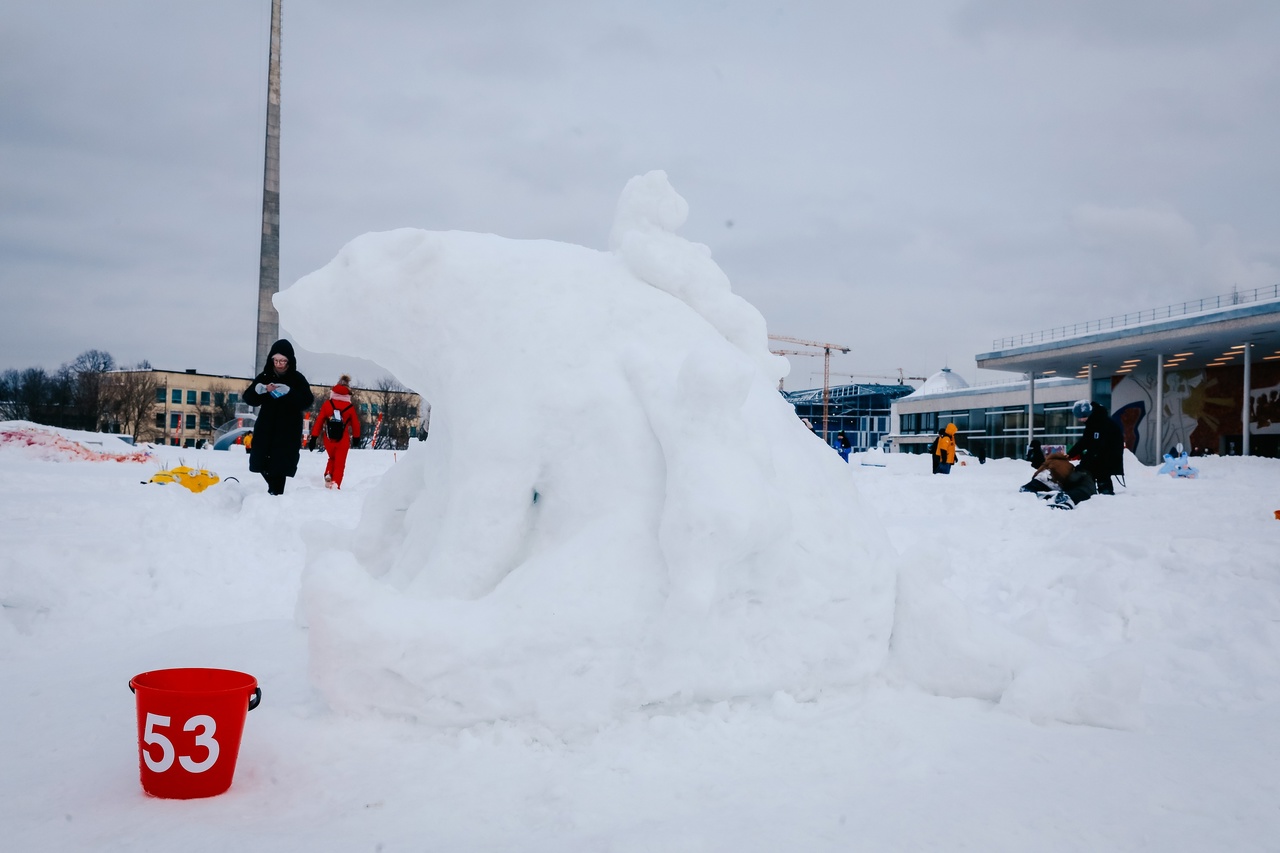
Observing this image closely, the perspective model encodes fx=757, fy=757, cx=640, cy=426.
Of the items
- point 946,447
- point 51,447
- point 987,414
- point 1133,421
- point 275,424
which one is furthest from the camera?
point 987,414

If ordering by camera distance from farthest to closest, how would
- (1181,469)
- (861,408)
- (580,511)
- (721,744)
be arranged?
(861,408) → (1181,469) → (580,511) → (721,744)

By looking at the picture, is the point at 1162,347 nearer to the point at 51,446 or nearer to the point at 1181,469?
the point at 1181,469

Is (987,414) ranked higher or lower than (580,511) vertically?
higher

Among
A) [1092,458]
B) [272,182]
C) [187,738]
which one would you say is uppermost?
[272,182]

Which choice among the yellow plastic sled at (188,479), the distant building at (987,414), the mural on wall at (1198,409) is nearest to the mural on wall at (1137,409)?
the mural on wall at (1198,409)

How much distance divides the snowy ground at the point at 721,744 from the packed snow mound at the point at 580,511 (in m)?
0.19

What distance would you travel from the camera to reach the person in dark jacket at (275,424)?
8.56 m

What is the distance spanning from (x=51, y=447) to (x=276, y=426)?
8311mm

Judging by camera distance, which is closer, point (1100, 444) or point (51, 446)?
point (1100, 444)

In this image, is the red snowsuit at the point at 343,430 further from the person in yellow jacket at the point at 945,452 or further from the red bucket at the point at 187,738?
the person in yellow jacket at the point at 945,452

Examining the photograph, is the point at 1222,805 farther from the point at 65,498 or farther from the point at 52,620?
the point at 65,498

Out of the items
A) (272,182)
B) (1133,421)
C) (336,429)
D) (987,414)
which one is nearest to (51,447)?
(336,429)

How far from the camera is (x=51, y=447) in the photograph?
541 inches

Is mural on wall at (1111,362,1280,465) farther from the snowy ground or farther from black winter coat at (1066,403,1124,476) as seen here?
the snowy ground
